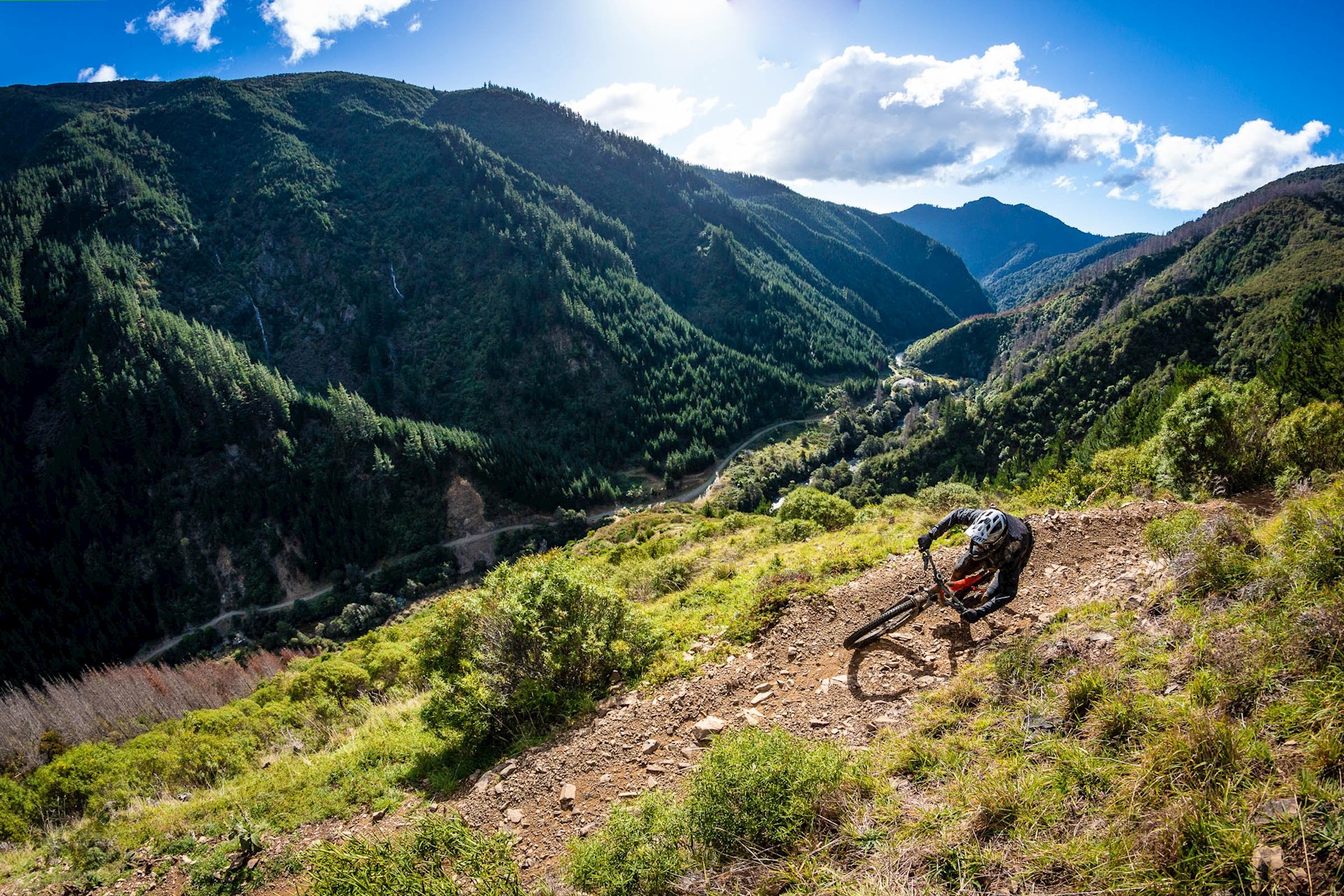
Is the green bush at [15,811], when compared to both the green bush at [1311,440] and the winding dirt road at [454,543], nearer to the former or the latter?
the green bush at [1311,440]

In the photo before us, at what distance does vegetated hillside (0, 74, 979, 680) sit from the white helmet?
65.0 meters

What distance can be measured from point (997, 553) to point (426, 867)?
834 centimetres

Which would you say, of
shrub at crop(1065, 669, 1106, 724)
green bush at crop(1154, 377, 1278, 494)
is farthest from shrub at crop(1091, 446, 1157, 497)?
shrub at crop(1065, 669, 1106, 724)

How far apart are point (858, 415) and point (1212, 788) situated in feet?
336

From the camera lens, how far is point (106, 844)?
10.4m

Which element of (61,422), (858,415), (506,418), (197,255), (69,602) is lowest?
(858,415)

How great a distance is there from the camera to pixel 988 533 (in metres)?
7.87

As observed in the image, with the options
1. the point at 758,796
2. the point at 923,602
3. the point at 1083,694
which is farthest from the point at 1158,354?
Answer: the point at 758,796

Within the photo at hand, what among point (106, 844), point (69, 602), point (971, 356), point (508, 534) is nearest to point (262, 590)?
point (69, 602)

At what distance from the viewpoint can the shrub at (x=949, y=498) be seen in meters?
22.7

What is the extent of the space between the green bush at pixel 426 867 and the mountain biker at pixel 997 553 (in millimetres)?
6597

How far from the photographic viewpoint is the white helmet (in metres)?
7.75

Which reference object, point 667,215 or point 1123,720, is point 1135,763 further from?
point 667,215

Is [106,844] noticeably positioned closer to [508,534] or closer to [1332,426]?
[1332,426]
